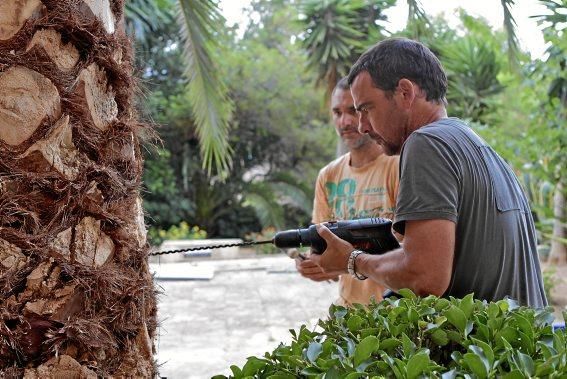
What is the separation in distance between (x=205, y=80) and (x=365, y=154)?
1.25m

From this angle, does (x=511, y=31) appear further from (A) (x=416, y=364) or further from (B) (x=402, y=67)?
(A) (x=416, y=364)

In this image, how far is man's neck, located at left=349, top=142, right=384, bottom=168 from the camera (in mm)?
2902

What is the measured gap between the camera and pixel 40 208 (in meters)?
1.33

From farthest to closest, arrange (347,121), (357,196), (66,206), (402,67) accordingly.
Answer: (347,121)
(357,196)
(402,67)
(66,206)

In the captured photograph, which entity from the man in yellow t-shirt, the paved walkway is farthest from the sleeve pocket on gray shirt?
the paved walkway

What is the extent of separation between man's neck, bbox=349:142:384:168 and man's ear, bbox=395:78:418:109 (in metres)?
0.96

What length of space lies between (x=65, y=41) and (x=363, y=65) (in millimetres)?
917

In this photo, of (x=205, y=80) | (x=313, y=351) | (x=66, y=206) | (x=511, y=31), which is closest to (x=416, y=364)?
(x=313, y=351)

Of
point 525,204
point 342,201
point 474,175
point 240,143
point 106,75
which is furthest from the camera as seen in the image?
point 240,143

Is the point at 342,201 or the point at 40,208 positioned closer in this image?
the point at 40,208

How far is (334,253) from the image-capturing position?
2031mm

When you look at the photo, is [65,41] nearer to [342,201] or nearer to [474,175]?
[474,175]

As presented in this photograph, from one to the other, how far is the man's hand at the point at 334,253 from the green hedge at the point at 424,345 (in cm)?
57

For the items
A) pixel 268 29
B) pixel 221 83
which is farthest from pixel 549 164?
pixel 268 29
